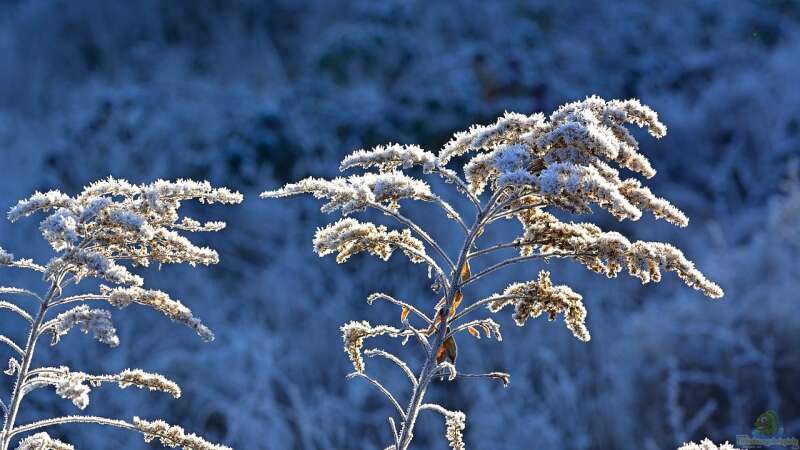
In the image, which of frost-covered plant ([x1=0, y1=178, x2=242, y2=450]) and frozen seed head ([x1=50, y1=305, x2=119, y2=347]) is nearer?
frozen seed head ([x1=50, y1=305, x2=119, y2=347])

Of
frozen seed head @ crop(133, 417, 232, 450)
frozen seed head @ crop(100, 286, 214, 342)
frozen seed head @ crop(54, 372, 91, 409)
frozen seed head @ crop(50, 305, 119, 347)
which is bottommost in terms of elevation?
frozen seed head @ crop(54, 372, 91, 409)

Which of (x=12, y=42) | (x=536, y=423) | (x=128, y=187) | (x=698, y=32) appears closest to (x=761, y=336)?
(x=536, y=423)

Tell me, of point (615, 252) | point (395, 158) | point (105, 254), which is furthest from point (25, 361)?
point (615, 252)

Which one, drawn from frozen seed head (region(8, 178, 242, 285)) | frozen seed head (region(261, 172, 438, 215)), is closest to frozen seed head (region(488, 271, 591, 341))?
frozen seed head (region(261, 172, 438, 215))

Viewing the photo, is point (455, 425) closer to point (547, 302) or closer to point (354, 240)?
point (547, 302)

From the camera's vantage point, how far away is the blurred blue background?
27.3 ft

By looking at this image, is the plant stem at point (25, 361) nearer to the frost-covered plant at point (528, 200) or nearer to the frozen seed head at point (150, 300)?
the frozen seed head at point (150, 300)

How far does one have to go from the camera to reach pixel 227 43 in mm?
18703

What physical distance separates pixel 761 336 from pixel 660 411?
1.16m

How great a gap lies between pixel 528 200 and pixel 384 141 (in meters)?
10.1

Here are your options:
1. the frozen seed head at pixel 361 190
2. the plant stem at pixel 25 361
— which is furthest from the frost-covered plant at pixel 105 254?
the frozen seed head at pixel 361 190

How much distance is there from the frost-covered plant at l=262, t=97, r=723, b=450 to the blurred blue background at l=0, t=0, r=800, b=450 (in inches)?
171

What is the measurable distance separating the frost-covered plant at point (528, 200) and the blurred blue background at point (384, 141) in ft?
14.2

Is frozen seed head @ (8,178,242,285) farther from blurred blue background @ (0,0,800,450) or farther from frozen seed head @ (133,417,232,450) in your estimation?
blurred blue background @ (0,0,800,450)
